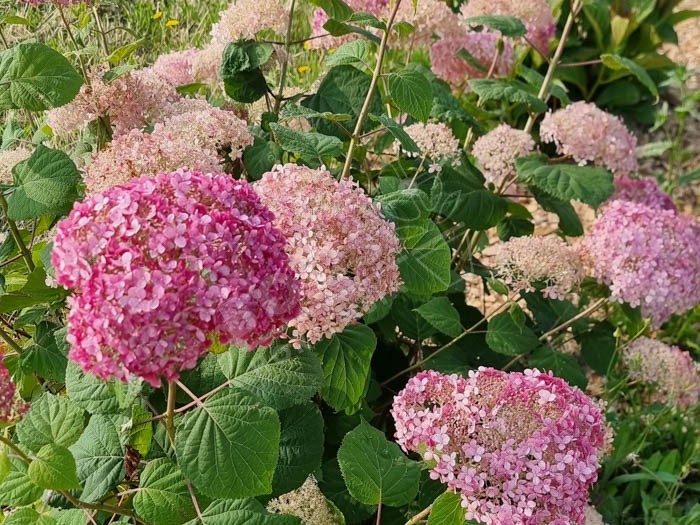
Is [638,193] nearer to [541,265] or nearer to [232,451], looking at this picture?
[541,265]

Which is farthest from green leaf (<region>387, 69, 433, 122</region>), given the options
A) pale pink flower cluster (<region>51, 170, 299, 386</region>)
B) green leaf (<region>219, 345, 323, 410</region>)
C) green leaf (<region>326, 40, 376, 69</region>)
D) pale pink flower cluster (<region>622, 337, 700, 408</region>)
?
pale pink flower cluster (<region>622, 337, 700, 408</region>)

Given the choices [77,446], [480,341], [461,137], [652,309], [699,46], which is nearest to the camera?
[77,446]

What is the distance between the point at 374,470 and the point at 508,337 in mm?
706

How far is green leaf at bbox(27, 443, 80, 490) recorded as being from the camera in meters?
1.10

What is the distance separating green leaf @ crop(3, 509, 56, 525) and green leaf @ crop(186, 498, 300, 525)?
0.68ft

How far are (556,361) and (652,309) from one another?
0.93 feet

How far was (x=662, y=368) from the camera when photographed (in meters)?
2.46

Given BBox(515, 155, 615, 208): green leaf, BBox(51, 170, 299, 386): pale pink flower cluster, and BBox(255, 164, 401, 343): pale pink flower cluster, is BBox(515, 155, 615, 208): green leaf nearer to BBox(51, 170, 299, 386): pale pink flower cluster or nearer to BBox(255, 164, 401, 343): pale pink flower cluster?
BBox(255, 164, 401, 343): pale pink flower cluster

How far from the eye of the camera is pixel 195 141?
4.83 feet

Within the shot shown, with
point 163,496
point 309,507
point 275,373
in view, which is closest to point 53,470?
point 163,496

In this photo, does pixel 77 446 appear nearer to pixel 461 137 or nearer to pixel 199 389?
pixel 199 389

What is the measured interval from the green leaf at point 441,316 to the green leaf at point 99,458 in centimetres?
83

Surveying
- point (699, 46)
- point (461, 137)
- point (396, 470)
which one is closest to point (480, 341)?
point (461, 137)

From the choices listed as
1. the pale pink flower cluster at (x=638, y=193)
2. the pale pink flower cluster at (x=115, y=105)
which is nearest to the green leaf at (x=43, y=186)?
the pale pink flower cluster at (x=115, y=105)
